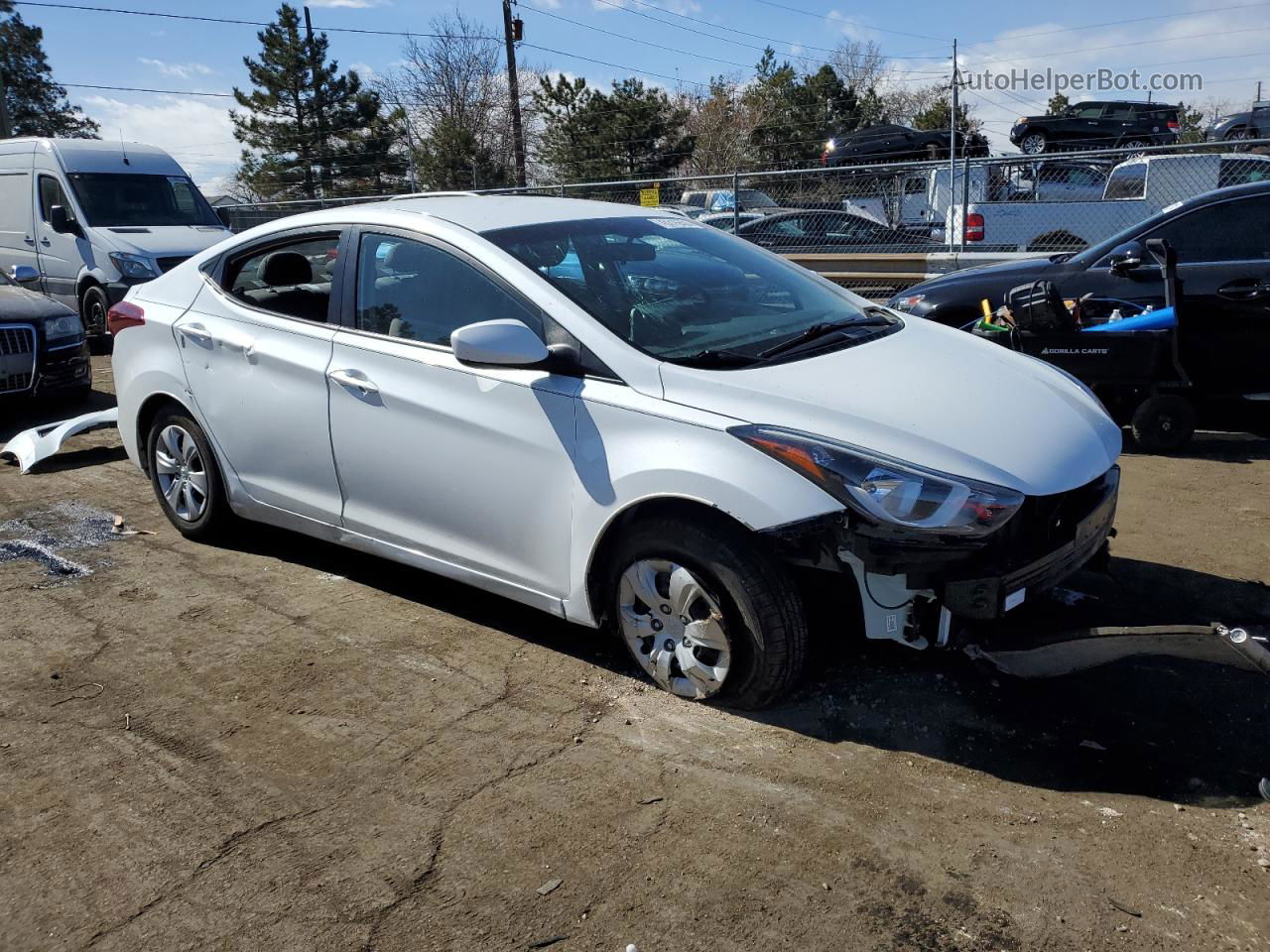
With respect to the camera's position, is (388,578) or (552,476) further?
(388,578)

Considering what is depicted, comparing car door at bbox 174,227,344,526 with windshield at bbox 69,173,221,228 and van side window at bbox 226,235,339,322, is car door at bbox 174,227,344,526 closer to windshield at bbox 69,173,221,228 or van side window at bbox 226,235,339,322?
van side window at bbox 226,235,339,322

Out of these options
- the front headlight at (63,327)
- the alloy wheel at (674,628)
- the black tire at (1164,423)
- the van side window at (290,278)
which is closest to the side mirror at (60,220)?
the front headlight at (63,327)

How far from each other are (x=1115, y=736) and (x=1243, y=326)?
4122 millimetres

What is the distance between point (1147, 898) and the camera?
8.48 ft

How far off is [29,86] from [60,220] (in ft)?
148

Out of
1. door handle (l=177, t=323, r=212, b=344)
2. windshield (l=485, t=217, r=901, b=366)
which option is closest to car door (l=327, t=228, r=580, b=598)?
windshield (l=485, t=217, r=901, b=366)

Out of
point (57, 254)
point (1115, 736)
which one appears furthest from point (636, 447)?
point (57, 254)

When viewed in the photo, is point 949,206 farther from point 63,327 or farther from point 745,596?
point 745,596

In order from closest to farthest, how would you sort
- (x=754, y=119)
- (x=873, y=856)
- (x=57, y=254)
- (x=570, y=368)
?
(x=873, y=856)
(x=570, y=368)
(x=57, y=254)
(x=754, y=119)

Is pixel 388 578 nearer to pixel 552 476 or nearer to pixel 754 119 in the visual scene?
pixel 552 476

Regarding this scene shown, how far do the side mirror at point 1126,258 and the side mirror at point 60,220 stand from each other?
37.5 feet

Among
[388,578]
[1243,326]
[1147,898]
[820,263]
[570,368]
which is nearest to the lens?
[1147,898]

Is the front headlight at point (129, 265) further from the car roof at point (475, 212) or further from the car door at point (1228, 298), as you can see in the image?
the car door at point (1228, 298)

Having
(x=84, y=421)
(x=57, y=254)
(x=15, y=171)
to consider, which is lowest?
(x=84, y=421)
